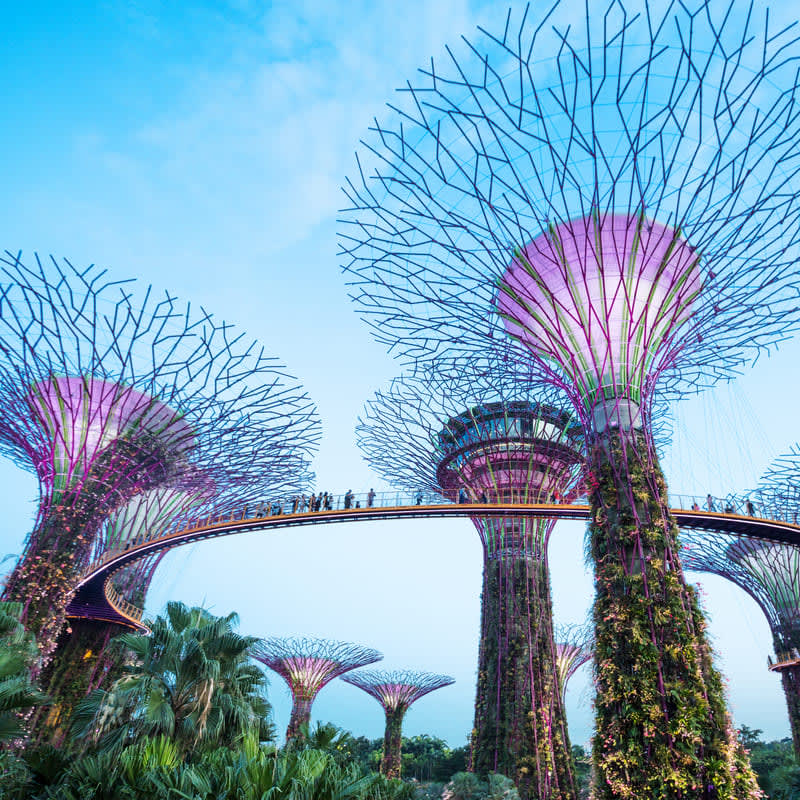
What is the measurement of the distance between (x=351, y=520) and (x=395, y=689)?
26275 millimetres

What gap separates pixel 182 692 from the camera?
12.0 meters

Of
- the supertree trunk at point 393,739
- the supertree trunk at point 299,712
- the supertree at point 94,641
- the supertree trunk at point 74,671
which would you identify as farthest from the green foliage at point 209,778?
the supertree trunk at point 393,739

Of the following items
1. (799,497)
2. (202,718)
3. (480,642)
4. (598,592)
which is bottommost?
(202,718)

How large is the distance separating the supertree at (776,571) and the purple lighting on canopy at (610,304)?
67.2 feet

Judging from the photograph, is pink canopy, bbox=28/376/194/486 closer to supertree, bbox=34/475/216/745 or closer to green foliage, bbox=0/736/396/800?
supertree, bbox=34/475/216/745

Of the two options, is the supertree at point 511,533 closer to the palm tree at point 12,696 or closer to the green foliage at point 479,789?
the green foliage at point 479,789

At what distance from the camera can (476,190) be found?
484 inches

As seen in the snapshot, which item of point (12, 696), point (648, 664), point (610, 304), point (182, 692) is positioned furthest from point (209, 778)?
point (610, 304)

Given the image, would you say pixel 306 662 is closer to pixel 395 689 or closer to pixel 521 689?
pixel 395 689

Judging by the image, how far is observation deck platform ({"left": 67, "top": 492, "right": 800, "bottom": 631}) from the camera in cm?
1975

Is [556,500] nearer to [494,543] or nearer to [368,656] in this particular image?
[494,543]

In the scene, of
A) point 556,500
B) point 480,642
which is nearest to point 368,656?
point 480,642

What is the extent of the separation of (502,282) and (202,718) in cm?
1167

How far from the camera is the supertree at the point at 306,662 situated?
1524 inches
